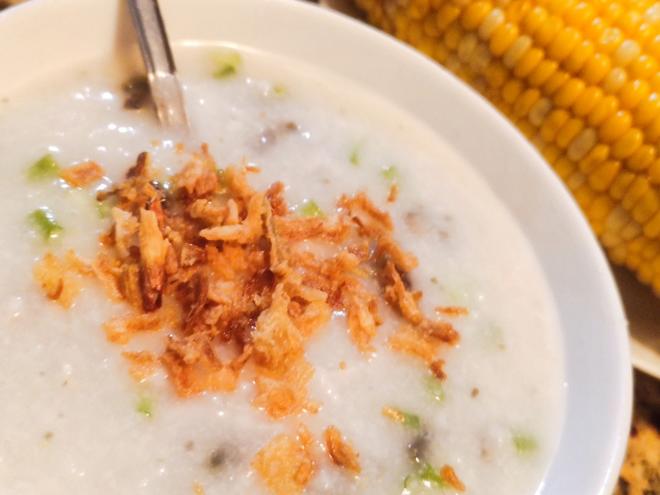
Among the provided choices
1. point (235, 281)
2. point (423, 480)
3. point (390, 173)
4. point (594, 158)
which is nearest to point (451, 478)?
point (423, 480)

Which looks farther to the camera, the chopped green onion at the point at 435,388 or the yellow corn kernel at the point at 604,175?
the yellow corn kernel at the point at 604,175

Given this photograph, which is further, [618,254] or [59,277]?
[618,254]

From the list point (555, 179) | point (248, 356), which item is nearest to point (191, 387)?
point (248, 356)

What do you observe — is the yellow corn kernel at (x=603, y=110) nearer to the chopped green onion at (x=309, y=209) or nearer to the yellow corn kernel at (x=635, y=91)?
the yellow corn kernel at (x=635, y=91)

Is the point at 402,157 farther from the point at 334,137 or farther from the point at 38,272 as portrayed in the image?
the point at 38,272

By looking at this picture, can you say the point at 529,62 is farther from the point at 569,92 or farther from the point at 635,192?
the point at 635,192

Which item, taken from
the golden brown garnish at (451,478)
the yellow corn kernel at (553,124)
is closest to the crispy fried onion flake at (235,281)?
the golden brown garnish at (451,478)
